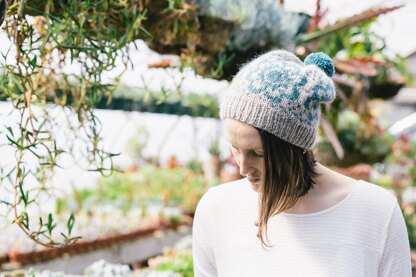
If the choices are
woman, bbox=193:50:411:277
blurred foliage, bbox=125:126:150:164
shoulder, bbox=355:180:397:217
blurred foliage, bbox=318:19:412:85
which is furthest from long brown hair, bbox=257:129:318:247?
blurred foliage, bbox=125:126:150:164

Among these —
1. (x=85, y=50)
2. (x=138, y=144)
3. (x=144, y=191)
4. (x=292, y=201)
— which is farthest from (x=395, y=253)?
(x=138, y=144)

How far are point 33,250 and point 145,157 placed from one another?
4.11m

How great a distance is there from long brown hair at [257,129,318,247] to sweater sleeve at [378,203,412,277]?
0.60ft

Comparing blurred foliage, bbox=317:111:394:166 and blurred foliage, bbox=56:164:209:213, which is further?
blurred foliage, bbox=56:164:209:213

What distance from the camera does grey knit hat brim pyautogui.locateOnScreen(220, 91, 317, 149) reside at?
3.82ft

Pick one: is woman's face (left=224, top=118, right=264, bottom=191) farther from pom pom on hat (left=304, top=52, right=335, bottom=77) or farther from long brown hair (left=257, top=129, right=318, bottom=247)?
pom pom on hat (left=304, top=52, right=335, bottom=77)

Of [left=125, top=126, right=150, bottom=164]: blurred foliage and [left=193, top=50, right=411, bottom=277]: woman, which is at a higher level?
[left=193, top=50, right=411, bottom=277]: woman

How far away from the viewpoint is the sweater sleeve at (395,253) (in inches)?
48.0

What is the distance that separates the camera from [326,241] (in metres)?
1.24

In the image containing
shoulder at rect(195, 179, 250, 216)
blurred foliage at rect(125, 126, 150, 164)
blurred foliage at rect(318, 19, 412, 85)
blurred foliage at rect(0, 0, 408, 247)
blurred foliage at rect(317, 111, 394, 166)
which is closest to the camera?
blurred foliage at rect(0, 0, 408, 247)

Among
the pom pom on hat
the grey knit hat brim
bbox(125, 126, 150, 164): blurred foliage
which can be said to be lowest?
bbox(125, 126, 150, 164): blurred foliage

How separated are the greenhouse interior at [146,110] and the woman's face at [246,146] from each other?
0.04 meters

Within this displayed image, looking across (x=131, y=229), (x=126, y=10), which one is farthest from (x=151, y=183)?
(x=126, y=10)

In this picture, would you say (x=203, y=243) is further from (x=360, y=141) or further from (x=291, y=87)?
(x=360, y=141)
